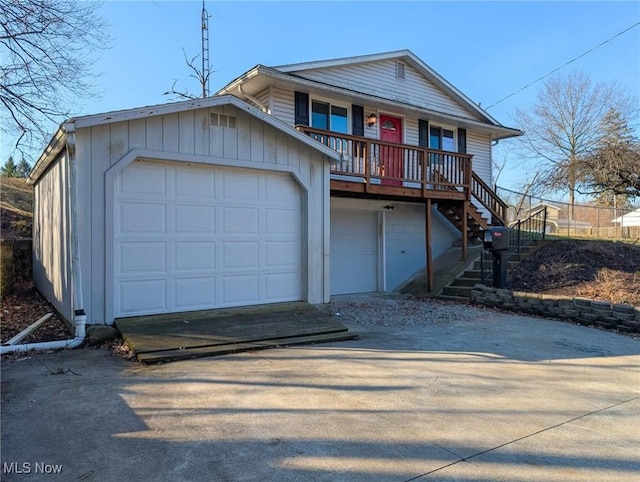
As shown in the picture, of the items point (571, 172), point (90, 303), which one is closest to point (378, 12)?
point (571, 172)

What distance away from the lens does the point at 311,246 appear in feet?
24.5

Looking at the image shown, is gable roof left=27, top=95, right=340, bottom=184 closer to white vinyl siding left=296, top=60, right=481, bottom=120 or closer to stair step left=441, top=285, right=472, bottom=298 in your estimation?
white vinyl siding left=296, top=60, right=481, bottom=120

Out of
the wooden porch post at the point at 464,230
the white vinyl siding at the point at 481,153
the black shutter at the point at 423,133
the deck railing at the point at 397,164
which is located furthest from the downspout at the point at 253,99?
the white vinyl siding at the point at 481,153

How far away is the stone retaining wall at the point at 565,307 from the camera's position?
6.73 meters

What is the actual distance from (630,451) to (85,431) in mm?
3827

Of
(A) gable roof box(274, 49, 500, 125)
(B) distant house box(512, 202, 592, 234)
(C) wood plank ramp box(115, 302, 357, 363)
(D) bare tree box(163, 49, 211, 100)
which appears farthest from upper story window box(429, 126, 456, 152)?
(D) bare tree box(163, 49, 211, 100)

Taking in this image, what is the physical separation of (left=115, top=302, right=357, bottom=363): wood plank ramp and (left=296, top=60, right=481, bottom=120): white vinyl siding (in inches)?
252

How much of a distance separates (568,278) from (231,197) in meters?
7.05

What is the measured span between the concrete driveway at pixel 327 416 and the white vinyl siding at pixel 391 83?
25.9ft

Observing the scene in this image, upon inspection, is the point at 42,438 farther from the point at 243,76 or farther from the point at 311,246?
the point at 243,76

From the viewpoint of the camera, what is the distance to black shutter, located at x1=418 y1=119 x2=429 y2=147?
12.3 meters

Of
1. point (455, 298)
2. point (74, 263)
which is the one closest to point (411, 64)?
point (455, 298)

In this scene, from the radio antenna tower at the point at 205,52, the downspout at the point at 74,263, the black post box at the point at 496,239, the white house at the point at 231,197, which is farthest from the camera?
the radio antenna tower at the point at 205,52

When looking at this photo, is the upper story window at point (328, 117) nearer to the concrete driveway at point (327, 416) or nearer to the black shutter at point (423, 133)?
the black shutter at point (423, 133)
